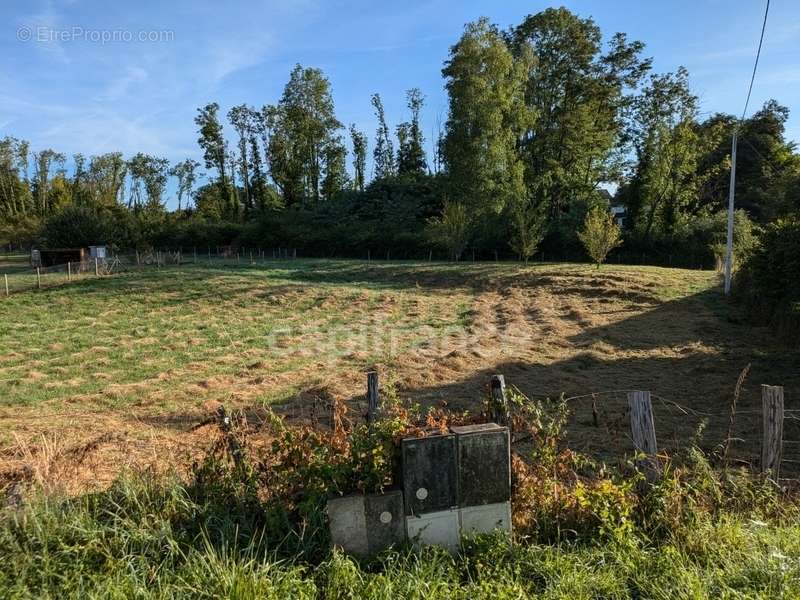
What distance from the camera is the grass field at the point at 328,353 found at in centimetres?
645

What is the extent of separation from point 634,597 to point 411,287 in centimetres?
2017

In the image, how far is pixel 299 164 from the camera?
5516 centimetres

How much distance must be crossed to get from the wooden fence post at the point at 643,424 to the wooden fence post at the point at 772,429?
970 mm

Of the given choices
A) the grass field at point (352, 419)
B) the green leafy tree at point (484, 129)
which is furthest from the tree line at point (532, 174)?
the grass field at point (352, 419)

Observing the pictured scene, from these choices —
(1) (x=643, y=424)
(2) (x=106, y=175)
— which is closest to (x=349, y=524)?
(1) (x=643, y=424)

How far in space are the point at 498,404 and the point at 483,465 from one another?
1.82ft

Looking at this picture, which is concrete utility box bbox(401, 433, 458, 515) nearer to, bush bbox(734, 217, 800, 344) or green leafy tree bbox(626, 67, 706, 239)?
bush bbox(734, 217, 800, 344)

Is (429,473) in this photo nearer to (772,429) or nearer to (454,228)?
(772,429)

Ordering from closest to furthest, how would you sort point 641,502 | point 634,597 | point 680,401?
point 634,597, point 641,502, point 680,401

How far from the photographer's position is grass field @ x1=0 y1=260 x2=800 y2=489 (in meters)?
6.45

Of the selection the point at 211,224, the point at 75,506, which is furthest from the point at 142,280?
the point at 211,224

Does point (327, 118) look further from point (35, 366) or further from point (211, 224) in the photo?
point (35, 366)

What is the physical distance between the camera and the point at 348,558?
291 centimetres

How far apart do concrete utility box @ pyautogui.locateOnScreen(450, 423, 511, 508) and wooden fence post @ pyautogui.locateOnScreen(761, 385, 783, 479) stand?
2.22 meters
